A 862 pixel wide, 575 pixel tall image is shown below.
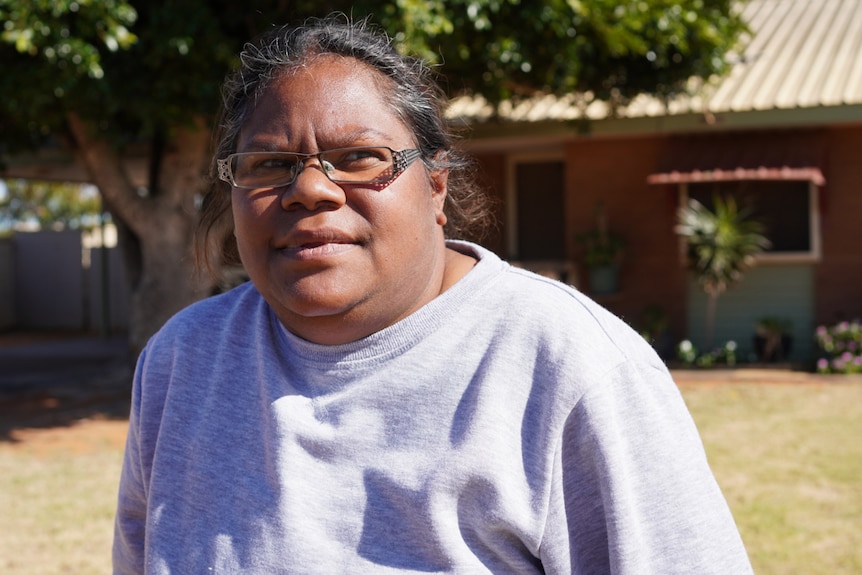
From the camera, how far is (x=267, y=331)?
1543 millimetres

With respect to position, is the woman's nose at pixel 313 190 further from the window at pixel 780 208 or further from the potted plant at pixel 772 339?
the window at pixel 780 208

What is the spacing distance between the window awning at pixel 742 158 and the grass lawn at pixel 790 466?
2367mm

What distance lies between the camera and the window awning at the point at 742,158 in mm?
9875

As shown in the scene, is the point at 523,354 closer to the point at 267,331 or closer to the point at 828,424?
the point at 267,331

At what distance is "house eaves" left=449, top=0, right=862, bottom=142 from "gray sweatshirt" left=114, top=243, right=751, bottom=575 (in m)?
8.16

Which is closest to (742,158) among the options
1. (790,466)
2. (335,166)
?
(790,466)

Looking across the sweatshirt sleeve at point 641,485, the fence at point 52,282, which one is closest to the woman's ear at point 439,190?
the sweatshirt sleeve at point 641,485

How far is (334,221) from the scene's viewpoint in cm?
137

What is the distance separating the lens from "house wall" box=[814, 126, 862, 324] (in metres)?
10.2

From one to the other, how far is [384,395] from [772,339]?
9.67 meters

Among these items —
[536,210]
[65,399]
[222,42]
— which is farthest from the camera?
[536,210]

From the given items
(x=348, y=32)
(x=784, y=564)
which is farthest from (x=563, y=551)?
(x=784, y=564)

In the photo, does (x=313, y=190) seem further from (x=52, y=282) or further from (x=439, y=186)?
(x=52, y=282)

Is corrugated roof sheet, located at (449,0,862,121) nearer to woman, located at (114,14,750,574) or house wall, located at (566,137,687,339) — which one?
house wall, located at (566,137,687,339)
